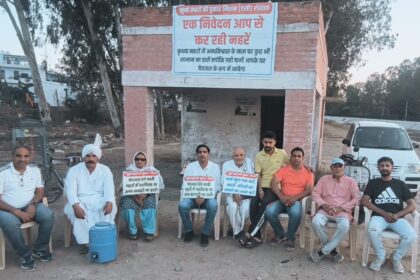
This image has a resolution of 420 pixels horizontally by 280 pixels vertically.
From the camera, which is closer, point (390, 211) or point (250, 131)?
point (390, 211)

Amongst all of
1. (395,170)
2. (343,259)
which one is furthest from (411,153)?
(343,259)

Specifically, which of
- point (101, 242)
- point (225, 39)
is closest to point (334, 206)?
point (101, 242)

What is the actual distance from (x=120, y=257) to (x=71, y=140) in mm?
14340

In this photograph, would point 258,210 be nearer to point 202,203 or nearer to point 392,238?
point 202,203

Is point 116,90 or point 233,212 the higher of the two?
point 116,90

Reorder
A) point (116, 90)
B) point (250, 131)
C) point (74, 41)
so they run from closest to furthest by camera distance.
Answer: point (250, 131)
point (74, 41)
point (116, 90)

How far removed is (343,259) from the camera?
4938mm

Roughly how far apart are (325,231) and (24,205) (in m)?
3.82

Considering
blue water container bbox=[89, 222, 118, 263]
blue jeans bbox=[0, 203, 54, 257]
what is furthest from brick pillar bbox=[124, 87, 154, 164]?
blue water container bbox=[89, 222, 118, 263]

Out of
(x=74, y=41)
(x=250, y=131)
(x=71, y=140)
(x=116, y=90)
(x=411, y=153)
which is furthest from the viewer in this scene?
(x=116, y=90)

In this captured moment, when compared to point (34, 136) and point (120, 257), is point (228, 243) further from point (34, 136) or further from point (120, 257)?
point (34, 136)

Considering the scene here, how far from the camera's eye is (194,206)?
546cm

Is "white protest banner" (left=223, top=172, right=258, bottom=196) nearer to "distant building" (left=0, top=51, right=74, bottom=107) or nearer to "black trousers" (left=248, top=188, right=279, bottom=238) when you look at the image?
"black trousers" (left=248, top=188, right=279, bottom=238)

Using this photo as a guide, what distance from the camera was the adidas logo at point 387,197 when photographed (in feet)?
15.6
